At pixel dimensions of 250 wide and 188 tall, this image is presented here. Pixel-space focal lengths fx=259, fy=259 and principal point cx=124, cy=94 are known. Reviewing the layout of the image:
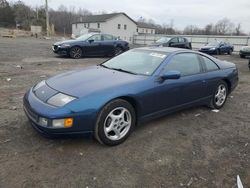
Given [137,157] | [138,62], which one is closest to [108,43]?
[138,62]

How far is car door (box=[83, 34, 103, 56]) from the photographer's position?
558 inches

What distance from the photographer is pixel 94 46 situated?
14438 millimetres

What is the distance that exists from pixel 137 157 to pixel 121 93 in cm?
88

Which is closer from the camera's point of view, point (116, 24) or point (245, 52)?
point (245, 52)

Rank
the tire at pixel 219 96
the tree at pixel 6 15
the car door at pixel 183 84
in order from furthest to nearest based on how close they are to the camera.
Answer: the tree at pixel 6 15
the tire at pixel 219 96
the car door at pixel 183 84

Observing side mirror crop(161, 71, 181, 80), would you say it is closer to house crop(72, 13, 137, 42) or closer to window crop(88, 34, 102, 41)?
window crop(88, 34, 102, 41)

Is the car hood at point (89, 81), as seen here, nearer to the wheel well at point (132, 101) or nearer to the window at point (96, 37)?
the wheel well at point (132, 101)

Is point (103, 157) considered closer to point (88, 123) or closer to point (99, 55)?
point (88, 123)

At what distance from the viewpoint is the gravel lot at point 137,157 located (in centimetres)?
289

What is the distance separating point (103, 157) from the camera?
130 inches

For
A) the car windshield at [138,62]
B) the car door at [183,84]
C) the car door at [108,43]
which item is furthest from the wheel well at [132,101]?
the car door at [108,43]

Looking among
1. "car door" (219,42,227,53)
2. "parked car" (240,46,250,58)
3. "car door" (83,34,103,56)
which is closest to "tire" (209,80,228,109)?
"car door" (83,34,103,56)

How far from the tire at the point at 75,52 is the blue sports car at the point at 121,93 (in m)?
9.08

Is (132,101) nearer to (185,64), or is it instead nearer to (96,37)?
(185,64)
